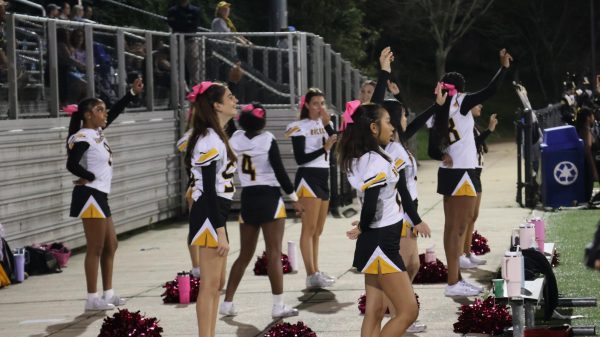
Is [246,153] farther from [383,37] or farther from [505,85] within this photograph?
[505,85]

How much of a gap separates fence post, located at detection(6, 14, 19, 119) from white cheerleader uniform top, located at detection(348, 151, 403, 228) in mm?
7447

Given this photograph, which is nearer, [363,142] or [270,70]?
[363,142]

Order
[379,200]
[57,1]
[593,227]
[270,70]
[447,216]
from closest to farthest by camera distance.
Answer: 1. [379,200]
2. [447,216]
3. [593,227]
4. [270,70]
5. [57,1]

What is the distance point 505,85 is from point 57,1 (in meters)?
44.0

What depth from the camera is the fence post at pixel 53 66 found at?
15.4 m

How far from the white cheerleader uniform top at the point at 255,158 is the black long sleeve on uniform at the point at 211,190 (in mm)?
2164

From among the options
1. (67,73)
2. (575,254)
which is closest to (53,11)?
(67,73)

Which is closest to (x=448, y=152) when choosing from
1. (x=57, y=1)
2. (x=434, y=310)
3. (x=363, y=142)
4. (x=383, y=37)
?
(x=434, y=310)

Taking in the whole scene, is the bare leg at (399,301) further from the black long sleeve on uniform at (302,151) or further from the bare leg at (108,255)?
the black long sleeve on uniform at (302,151)

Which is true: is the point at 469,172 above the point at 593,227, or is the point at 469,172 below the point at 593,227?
above

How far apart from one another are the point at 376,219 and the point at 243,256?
289 cm

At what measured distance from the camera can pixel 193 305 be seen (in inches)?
456

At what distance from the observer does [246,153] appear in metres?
10.9

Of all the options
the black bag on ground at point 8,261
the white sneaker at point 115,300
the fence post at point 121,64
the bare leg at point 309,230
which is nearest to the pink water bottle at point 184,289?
the white sneaker at point 115,300
